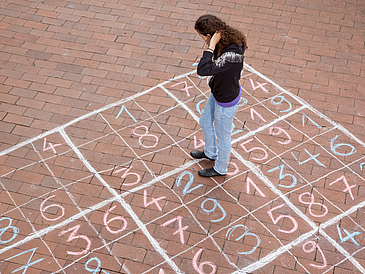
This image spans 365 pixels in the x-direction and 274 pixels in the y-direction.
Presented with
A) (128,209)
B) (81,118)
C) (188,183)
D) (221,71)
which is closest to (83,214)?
(128,209)

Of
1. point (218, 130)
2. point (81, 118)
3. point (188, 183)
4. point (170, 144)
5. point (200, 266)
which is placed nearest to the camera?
point (200, 266)

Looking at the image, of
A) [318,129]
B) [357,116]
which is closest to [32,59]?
[318,129]

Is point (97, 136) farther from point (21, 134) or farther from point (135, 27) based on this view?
point (135, 27)

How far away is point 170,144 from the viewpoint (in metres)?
4.70

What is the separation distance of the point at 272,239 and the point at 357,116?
2.15 metres

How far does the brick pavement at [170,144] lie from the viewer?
3799mm

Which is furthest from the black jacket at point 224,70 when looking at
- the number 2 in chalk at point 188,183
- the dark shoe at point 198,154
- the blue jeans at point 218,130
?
the number 2 in chalk at point 188,183

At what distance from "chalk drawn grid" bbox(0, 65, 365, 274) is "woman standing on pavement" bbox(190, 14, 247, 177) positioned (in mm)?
564

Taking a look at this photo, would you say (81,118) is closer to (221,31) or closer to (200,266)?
(221,31)

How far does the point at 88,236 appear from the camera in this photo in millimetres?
3889

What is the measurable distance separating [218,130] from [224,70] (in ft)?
2.27

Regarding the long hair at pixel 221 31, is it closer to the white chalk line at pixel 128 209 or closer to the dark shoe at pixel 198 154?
the dark shoe at pixel 198 154

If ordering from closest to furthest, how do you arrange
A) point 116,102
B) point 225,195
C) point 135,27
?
point 225,195 → point 116,102 → point 135,27

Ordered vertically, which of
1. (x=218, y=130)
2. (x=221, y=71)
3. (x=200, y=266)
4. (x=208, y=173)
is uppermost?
(x=221, y=71)
